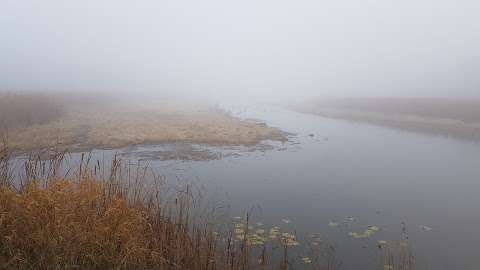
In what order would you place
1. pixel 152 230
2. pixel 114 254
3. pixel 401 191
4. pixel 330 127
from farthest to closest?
pixel 330 127
pixel 401 191
pixel 152 230
pixel 114 254

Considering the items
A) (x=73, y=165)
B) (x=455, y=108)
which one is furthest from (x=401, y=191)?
(x=455, y=108)

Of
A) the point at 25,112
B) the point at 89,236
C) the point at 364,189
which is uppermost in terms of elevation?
the point at 25,112

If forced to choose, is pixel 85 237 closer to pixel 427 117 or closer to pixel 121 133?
pixel 121 133

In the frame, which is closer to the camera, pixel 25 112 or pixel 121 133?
pixel 121 133

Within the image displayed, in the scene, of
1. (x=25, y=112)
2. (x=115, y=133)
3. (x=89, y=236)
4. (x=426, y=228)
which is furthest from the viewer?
(x=25, y=112)

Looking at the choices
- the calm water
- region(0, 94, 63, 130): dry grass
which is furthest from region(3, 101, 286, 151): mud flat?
the calm water

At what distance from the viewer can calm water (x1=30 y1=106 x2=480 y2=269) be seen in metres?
11.2

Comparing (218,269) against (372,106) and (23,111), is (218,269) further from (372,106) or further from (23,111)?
(372,106)

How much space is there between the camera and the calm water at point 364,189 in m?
11.2

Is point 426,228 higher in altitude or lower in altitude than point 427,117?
lower

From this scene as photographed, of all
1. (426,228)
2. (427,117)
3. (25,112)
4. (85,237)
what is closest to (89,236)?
(85,237)

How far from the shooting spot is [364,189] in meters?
16.7

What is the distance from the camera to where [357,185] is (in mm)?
17328

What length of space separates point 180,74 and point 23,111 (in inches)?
6644
